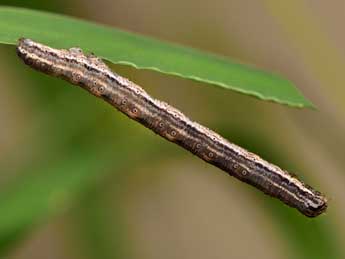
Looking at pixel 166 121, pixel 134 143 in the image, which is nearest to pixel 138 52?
pixel 166 121

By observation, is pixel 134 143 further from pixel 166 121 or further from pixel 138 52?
pixel 138 52

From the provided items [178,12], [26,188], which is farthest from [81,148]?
[178,12]

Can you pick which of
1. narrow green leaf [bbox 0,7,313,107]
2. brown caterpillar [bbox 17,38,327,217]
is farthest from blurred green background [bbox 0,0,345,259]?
narrow green leaf [bbox 0,7,313,107]

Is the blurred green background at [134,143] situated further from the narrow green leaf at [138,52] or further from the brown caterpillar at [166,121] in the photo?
the narrow green leaf at [138,52]

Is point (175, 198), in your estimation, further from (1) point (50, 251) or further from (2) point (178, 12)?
(2) point (178, 12)

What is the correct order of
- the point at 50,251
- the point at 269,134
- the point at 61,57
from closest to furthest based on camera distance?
the point at 61,57, the point at 269,134, the point at 50,251

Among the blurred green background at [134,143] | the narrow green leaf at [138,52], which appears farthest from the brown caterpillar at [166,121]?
the blurred green background at [134,143]
